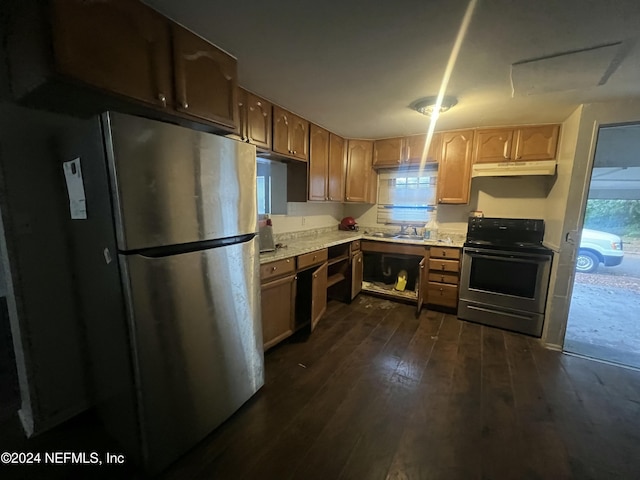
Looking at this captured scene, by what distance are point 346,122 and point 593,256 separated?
455 cm

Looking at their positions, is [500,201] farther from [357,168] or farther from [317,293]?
[317,293]

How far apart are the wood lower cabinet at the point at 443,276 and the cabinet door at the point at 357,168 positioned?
1.27 m

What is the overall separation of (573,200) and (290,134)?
264 cm

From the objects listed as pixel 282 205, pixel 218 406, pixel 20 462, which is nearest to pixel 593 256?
pixel 282 205

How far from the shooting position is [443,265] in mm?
3156

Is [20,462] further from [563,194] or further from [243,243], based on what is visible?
[563,194]

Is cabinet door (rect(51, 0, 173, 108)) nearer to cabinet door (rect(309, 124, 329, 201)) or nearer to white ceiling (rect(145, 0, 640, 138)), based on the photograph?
white ceiling (rect(145, 0, 640, 138))

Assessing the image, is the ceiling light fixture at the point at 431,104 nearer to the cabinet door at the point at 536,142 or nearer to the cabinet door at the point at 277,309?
the cabinet door at the point at 536,142

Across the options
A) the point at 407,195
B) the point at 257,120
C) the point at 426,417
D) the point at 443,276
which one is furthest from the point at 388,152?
the point at 426,417

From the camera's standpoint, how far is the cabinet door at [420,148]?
3.30 metres

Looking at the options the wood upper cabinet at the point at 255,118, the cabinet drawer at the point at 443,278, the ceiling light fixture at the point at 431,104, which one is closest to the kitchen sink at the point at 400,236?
the cabinet drawer at the point at 443,278

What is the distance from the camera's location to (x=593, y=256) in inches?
166

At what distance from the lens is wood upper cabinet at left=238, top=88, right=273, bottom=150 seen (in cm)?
207

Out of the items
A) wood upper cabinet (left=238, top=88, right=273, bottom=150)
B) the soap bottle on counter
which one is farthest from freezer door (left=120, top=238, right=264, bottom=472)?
the soap bottle on counter
